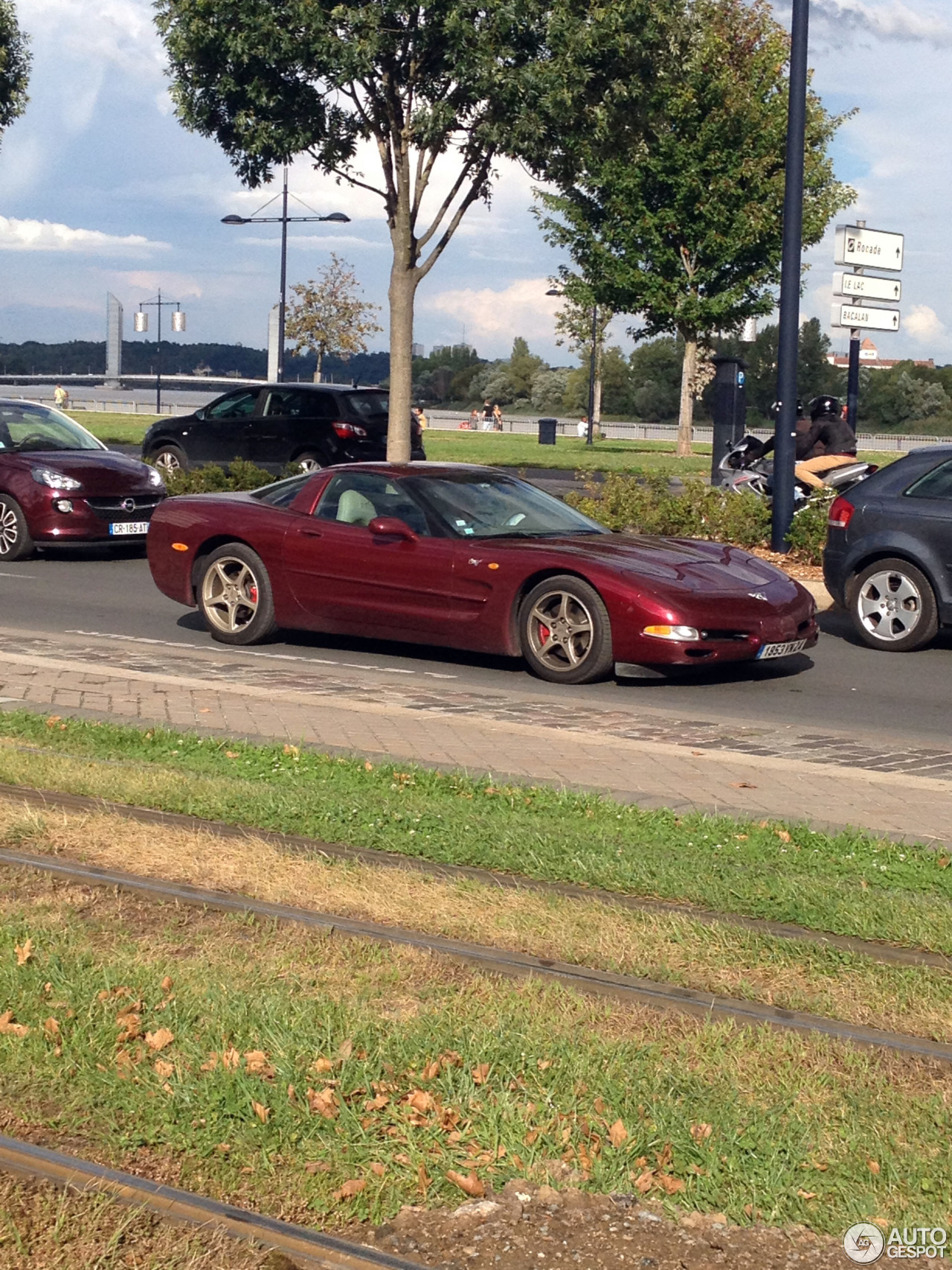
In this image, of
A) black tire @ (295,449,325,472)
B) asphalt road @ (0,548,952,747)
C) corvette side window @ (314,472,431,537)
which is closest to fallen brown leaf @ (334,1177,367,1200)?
asphalt road @ (0,548,952,747)

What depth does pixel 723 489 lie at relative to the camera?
17922 mm

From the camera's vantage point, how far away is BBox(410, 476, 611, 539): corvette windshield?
10.9 m

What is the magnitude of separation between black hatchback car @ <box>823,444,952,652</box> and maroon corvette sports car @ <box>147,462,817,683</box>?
Answer: 4.62 ft

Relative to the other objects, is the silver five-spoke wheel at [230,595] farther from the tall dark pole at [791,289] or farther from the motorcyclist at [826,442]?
the motorcyclist at [826,442]

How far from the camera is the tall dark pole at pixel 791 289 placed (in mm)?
14953

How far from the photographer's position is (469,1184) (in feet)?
11.4

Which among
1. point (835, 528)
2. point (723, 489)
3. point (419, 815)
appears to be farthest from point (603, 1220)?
point (723, 489)

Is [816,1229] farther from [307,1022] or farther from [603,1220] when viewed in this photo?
[307,1022]

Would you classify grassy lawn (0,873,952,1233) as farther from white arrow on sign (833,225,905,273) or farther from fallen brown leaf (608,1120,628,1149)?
white arrow on sign (833,225,905,273)

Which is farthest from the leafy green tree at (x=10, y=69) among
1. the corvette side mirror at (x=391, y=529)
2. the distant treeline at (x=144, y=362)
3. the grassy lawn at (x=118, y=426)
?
the distant treeline at (x=144, y=362)

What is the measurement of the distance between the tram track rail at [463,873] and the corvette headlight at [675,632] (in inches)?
150

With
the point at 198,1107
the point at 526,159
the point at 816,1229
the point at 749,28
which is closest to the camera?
the point at 816,1229

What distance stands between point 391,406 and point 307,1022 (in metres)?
17.9

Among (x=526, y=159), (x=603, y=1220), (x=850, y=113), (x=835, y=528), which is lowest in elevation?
(x=603, y=1220)
